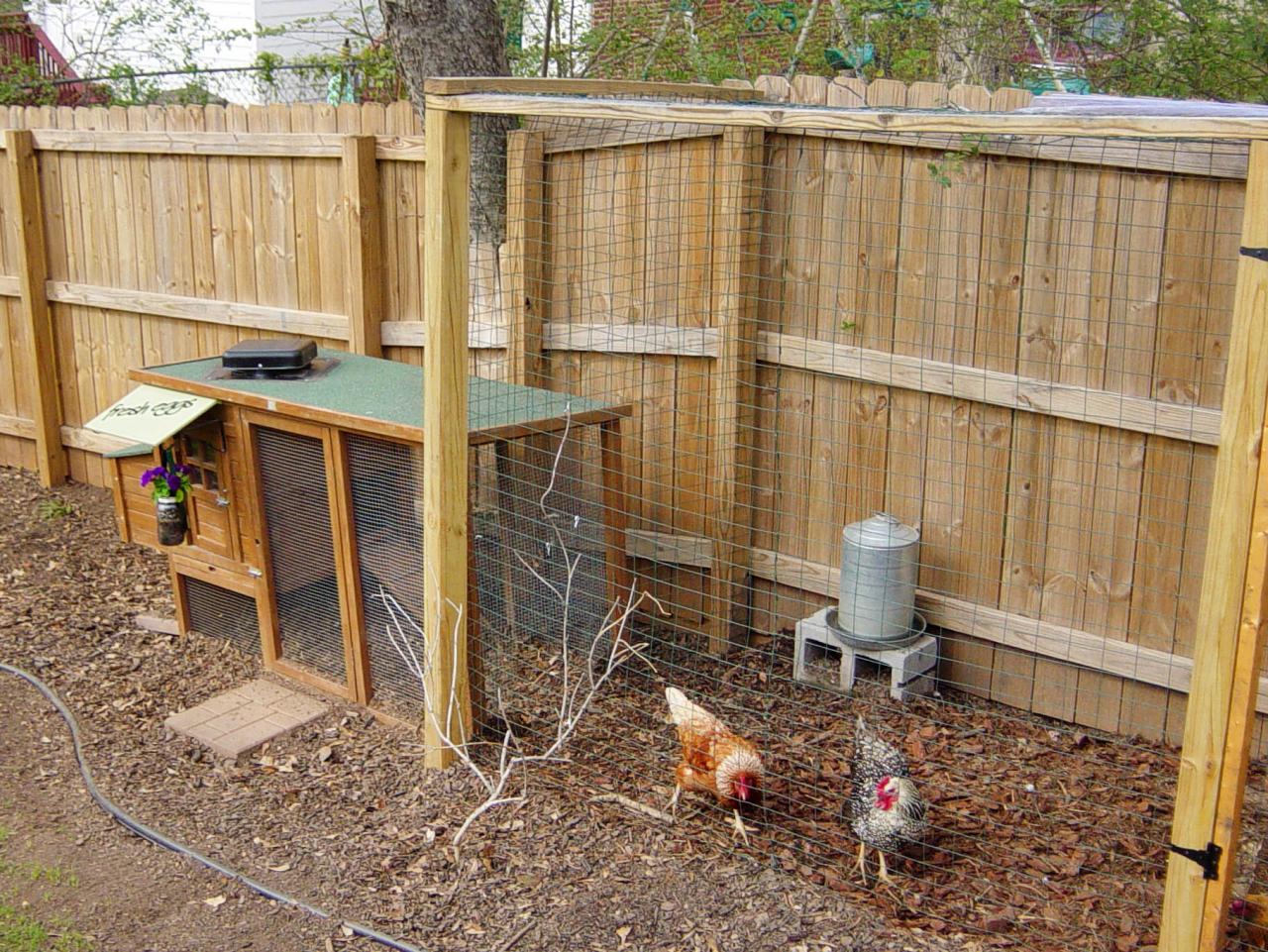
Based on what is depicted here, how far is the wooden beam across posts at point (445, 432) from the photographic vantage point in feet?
12.5

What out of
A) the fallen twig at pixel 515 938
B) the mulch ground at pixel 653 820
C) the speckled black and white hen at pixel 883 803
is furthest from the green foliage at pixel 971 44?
the fallen twig at pixel 515 938

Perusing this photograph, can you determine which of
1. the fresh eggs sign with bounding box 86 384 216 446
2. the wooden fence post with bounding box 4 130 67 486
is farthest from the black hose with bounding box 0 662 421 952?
the wooden fence post with bounding box 4 130 67 486

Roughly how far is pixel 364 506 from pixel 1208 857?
286cm

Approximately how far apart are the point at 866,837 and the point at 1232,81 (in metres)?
5.66

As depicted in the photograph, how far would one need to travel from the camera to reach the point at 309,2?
15219 mm

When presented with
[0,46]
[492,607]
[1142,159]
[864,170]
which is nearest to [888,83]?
[864,170]

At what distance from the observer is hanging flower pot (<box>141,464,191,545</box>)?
16.1 ft

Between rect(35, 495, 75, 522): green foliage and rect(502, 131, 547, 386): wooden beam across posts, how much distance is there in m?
3.29

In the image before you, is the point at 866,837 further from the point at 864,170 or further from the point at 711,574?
the point at 864,170

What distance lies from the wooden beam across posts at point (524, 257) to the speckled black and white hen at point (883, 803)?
90.3 inches

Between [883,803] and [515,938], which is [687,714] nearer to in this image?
[883,803]

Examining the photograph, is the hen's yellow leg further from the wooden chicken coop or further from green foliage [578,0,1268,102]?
green foliage [578,0,1268,102]

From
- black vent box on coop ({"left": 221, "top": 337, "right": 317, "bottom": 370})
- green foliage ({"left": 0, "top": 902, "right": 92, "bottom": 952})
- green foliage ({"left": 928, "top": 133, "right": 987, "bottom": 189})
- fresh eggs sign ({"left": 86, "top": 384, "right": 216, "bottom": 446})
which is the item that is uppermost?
green foliage ({"left": 928, "top": 133, "right": 987, "bottom": 189})

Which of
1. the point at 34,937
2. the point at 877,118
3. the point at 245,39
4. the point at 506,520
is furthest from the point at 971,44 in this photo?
the point at 245,39
